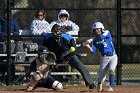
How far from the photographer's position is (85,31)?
78.0ft

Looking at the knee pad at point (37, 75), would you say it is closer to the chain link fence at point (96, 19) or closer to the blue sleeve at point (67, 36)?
the blue sleeve at point (67, 36)

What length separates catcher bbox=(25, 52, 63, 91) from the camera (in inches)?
656

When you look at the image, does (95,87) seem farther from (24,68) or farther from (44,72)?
(24,68)

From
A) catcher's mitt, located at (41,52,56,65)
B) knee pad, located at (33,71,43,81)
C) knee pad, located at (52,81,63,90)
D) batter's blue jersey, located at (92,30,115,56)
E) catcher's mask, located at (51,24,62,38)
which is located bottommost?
knee pad, located at (52,81,63,90)

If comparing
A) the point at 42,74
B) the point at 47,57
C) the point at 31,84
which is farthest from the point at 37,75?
the point at 47,57

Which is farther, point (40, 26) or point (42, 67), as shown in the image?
point (40, 26)

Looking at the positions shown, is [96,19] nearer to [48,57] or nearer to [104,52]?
[104,52]

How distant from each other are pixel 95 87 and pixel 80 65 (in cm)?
68

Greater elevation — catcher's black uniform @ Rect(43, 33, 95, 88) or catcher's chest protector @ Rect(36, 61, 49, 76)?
catcher's black uniform @ Rect(43, 33, 95, 88)

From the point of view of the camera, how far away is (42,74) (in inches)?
658

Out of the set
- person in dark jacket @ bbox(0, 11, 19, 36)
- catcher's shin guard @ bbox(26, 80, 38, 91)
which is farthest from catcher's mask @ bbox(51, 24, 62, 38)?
person in dark jacket @ bbox(0, 11, 19, 36)

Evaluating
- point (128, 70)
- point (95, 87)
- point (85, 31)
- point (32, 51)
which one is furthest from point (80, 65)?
point (85, 31)

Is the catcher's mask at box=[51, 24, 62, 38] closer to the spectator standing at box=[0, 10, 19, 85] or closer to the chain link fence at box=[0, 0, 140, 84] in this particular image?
the spectator standing at box=[0, 10, 19, 85]

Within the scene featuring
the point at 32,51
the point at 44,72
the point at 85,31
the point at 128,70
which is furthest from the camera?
the point at 85,31
